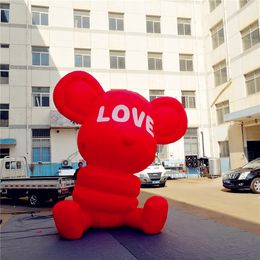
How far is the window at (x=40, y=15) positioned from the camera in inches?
1041

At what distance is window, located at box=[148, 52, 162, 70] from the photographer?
2842 cm

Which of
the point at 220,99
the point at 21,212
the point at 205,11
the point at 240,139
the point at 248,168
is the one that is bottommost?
the point at 21,212

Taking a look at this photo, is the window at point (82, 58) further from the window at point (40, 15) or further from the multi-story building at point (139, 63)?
the window at point (40, 15)

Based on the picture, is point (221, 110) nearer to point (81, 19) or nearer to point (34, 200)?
point (81, 19)

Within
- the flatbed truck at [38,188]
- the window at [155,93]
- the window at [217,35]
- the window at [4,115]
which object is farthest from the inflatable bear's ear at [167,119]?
the window at [217,35]

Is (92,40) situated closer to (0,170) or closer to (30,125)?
(30,125)

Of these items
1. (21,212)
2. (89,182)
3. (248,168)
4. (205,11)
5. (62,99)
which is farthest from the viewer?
(205,11)

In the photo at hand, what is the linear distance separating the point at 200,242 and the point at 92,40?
A: 76.7 ft

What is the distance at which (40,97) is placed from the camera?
25828 mm

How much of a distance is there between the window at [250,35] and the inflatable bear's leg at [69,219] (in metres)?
20.0

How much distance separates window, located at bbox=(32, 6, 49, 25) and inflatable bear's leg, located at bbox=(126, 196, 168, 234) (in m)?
23.1

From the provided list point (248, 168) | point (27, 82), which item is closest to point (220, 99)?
point (248, 168)

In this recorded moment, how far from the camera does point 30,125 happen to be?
25.2 meters

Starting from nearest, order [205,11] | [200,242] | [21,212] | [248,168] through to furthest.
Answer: [200,242] < [21,212] < [248,168] < [205,11]
